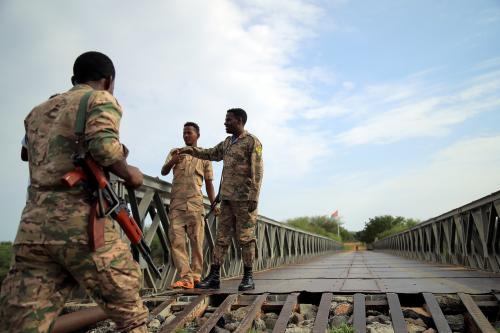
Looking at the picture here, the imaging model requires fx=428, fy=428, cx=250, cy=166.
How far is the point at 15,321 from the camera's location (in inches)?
64.0

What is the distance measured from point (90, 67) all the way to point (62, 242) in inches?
32.2

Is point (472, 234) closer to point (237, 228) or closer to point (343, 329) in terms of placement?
point (237, 228)

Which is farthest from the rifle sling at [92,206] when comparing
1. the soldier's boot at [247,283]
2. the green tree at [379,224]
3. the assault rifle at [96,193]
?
the green tree at [379,224]

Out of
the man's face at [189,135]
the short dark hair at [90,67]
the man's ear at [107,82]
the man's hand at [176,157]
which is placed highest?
the man's face at [189,135]

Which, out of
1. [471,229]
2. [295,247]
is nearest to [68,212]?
[471,229]

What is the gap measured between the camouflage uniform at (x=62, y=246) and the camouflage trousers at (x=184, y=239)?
2390 mm

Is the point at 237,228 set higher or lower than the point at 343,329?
higher

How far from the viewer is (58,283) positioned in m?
1.74

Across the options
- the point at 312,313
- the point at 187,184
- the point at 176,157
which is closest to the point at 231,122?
the point at 176,157

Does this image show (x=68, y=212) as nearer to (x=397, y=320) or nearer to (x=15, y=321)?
(x=15, y=321)

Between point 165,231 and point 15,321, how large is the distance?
115 inches

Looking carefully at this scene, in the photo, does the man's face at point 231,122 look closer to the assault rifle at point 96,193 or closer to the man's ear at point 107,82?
the man's ear at point 107,82

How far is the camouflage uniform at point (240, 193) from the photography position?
416 centimetres

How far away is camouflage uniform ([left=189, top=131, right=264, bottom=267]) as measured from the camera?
4.16 m
